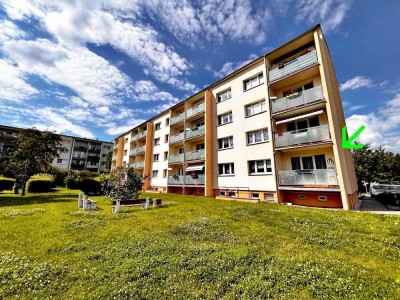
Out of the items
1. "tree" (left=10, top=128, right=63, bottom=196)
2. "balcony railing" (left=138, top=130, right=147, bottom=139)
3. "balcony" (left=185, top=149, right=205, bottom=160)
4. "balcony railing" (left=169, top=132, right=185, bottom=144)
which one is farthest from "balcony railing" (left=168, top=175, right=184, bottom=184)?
"tree" (left=10, top=128, right=63, bottom=196)

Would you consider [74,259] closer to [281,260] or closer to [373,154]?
[281,260]

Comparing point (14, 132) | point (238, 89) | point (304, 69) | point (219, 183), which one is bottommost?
point (219, 183)

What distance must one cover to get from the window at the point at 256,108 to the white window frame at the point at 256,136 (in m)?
2.03

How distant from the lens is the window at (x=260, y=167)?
60.9 ft

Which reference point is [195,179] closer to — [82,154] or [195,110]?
[195,110]

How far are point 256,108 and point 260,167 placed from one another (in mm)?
6531

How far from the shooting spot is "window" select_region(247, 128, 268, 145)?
19219 millimetres

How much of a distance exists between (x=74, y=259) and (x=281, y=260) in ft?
20.9

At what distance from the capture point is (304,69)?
16.5 meters

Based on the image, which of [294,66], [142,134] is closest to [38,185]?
[142,134]

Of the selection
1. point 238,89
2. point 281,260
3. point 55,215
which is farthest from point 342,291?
point 238,89

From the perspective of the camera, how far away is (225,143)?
76.2ft

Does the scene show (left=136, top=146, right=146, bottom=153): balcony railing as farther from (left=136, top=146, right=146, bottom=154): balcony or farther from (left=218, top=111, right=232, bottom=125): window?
(left=218, top=111, right=232, bottom=125): window

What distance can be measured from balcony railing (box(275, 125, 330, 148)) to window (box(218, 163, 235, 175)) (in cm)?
612
